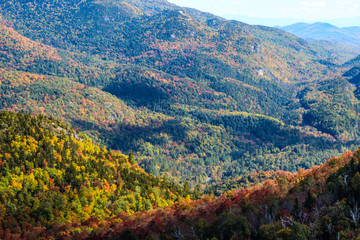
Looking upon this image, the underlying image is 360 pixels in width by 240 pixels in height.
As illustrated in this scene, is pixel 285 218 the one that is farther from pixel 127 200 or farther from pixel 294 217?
pixel 127 200

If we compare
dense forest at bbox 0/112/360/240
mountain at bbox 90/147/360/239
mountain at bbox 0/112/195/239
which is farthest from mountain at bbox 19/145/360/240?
mountain at bbox 0/112/195/239

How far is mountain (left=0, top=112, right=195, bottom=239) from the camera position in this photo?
88312mm

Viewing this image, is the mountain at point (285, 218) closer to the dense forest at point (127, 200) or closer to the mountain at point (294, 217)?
the mountain at point (294, 217)

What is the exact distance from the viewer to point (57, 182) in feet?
341

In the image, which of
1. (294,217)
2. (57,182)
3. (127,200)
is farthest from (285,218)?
(57,182)

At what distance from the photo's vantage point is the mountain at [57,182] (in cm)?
8831

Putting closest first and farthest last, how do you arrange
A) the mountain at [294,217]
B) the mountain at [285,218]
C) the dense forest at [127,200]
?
the mountain at [294,217] → the mountain at [285,218] → the dense forest at [127,200]

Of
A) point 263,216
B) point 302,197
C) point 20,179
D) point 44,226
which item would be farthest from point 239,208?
point 20,179

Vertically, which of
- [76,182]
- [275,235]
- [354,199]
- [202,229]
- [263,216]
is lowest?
[76,182]

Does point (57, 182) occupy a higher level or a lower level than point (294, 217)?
lower

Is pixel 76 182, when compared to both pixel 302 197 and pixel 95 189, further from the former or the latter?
pixel 302 197

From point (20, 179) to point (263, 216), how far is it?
8106 cm

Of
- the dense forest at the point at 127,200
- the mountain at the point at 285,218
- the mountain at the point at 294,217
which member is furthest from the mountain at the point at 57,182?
the mountain at the point at 294,217

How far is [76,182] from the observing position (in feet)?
354
